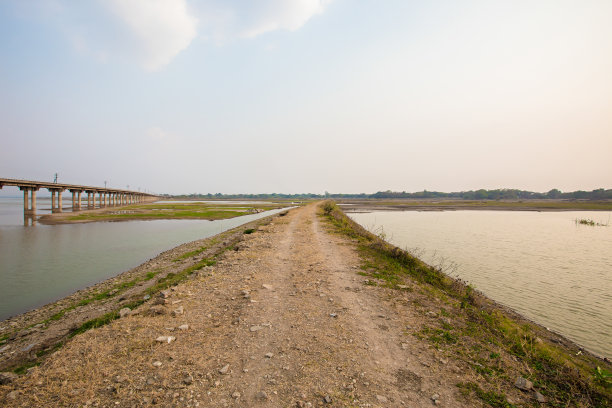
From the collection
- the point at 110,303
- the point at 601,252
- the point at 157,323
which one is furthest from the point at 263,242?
the point at 601,252

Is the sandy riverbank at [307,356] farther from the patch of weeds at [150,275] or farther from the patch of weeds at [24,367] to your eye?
the patch of weeds at [150,275]

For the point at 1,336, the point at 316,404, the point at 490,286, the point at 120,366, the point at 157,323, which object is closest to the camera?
the point at 316,404

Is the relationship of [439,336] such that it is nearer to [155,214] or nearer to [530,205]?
[155,214]

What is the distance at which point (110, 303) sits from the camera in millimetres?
12289

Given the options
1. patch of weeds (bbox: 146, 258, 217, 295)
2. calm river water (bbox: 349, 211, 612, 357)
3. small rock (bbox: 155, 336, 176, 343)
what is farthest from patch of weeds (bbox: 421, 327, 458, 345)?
patch of weeds (bbox: 146, 258, 217, 295)

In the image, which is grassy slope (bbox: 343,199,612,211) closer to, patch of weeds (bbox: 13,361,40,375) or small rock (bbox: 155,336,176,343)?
small rock (bbox: 155,336,176,343)

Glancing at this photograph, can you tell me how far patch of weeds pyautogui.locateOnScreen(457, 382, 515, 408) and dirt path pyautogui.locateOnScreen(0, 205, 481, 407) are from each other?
0.25 m

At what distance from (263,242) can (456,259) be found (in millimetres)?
16444

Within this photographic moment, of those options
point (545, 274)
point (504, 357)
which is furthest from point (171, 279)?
point (545, 274)

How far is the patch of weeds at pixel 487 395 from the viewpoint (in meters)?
5.23

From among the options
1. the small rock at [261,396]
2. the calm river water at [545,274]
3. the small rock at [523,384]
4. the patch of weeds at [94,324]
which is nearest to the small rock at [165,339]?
the patch of weeds at [94,324]

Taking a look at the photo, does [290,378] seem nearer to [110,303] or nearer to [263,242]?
[110,303]

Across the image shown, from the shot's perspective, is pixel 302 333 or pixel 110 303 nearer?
pixel 302 333

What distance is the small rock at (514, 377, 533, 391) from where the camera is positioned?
567 centimetres
